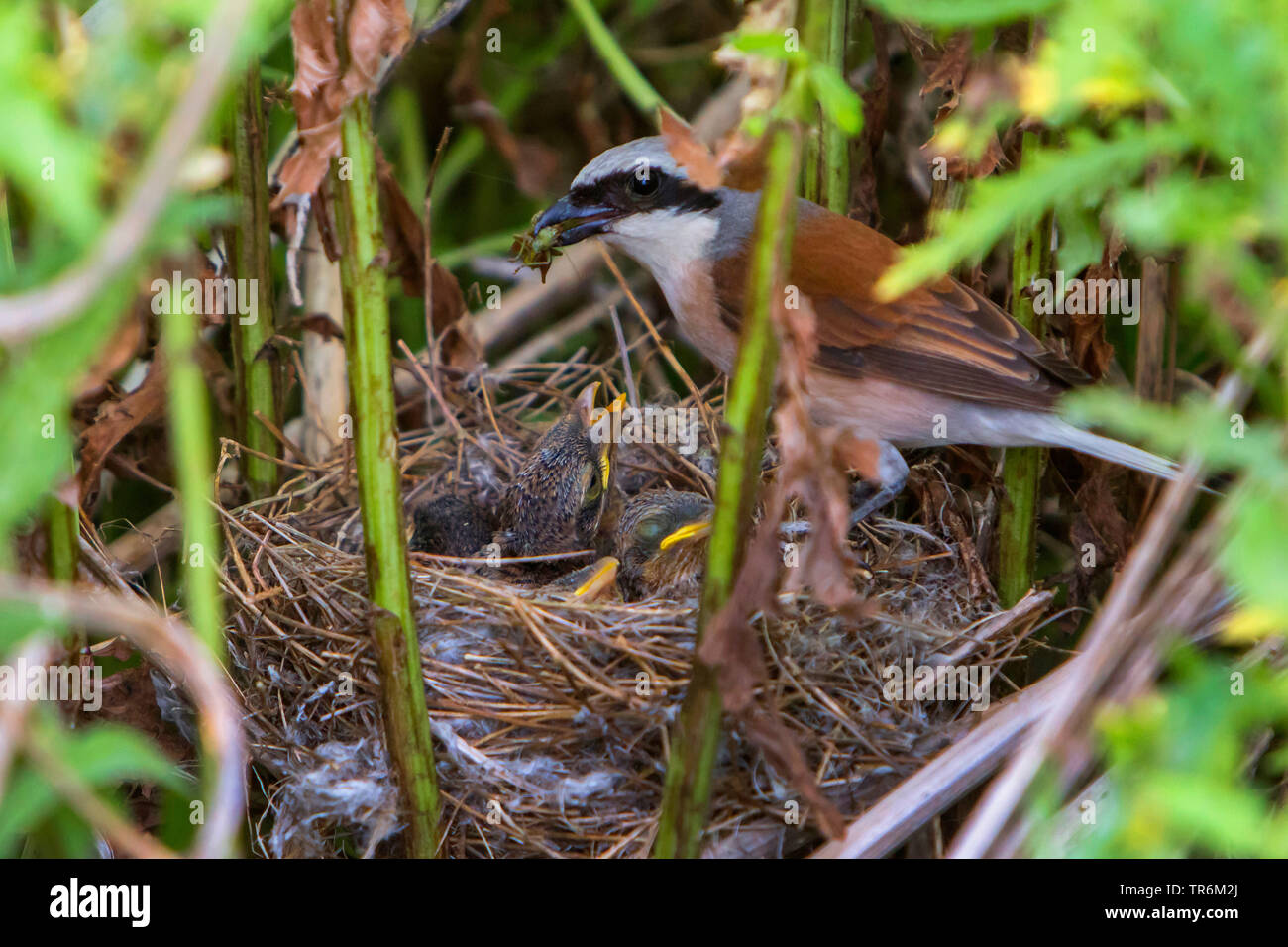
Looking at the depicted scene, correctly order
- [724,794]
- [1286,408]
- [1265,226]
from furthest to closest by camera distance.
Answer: [724,794] < [1286,408] < [1265,226]

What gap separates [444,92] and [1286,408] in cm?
358

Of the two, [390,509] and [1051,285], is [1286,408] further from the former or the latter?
[1051,285]

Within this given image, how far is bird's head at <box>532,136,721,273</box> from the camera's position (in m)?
2.93

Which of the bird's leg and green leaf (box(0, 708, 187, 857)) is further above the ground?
the bird's leg

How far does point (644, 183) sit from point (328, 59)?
1.39 metres

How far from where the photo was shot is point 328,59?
5.42 ft

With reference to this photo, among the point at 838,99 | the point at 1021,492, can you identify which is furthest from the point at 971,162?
the point at 838,99

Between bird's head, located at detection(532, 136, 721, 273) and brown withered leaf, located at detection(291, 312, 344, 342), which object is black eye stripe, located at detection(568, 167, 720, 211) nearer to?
bird's head, located at detection(532, 136, 721, 273)

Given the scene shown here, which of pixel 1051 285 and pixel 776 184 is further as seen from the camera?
pixel 1051 285

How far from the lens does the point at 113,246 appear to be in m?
0.95

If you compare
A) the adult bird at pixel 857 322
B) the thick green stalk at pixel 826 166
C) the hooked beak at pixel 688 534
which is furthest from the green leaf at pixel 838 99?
the hooked beak at pixel 688 534

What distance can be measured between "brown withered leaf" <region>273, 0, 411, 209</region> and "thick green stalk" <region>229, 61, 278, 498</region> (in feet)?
2.62

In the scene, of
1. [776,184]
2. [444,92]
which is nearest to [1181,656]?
[776,184]

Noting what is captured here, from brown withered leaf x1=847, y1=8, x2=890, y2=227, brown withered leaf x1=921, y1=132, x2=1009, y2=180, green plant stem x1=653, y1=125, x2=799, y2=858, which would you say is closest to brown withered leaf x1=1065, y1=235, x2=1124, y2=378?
brown withered leaf x1=921, y1=132, x2=1009, y2=180
